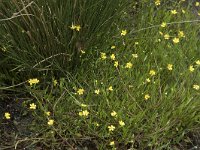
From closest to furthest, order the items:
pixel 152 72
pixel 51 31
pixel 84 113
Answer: pixel 84 113 < pixel 51 31 < pixel 152 72

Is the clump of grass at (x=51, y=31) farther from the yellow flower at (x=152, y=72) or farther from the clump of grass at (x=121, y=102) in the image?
the yellow flower at (x=152, y=72)

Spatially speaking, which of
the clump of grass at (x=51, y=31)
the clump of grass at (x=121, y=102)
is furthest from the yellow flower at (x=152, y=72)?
the clump of grass at (x=51, y=31)

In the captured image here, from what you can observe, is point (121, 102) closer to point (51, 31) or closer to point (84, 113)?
point (84, 113)

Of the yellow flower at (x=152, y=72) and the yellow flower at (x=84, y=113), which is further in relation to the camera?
the yellow flower at (x=152, y=72)

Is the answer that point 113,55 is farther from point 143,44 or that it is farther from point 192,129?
point 192,129

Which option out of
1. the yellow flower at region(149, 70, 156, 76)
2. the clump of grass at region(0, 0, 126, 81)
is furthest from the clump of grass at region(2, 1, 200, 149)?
the clump of grass at region(0, 0, 126, 81)

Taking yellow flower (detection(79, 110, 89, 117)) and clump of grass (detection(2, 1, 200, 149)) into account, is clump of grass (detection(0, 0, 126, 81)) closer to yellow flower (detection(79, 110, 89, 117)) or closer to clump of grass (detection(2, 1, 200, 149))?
clump of grass (detection(2, 1, 200, 149))

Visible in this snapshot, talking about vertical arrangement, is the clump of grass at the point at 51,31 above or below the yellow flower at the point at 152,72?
above

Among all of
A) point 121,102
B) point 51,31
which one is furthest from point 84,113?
point 51,31

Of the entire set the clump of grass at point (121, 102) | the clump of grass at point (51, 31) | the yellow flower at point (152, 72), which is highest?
the clump of grass at point (51, 31)
